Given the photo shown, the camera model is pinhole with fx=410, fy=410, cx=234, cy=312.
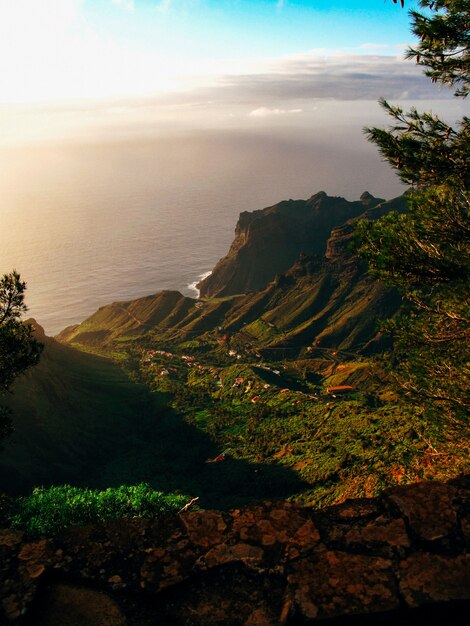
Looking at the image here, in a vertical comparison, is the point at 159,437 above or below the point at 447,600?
below

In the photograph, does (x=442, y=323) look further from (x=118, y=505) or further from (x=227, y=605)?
(x=118, y=505)

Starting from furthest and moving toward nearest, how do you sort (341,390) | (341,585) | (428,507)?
1. (341,390)
2. (428,507)
3. (341,585)

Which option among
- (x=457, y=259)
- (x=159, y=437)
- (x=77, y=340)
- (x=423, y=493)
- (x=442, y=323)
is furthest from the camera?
(x=77, y=340)

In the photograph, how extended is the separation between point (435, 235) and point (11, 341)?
18.9 meters

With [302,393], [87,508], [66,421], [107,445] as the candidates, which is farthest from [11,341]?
[302,393]

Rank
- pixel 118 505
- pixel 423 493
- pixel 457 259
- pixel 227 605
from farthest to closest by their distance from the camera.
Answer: pixel 118 505 < pixel 457 259 < pixel 423 493 < pixel 227 605

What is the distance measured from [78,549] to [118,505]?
62.6 feet

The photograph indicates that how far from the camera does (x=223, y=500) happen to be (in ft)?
193

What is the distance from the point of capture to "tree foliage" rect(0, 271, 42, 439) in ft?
61.2

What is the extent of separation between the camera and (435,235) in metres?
16.3

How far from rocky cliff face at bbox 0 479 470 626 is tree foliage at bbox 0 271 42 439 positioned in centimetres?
1424

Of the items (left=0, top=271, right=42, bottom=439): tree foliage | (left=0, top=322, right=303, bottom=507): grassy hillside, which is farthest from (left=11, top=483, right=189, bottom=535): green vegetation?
(left=0, top=322, right=303, bottom=507): grassy hillside

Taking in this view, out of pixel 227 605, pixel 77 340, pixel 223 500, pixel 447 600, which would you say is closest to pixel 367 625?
pixel 447 600

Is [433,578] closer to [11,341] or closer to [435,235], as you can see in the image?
[435,235]
